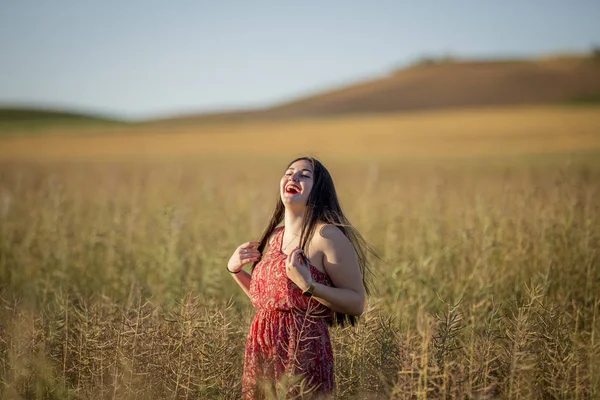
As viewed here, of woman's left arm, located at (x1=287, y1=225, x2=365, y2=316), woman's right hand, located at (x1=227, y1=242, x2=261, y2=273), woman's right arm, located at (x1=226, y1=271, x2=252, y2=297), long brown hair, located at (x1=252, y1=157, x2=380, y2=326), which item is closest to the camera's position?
woman's left arm, located at (x1=287, y1=225, x2=365, y2=316)

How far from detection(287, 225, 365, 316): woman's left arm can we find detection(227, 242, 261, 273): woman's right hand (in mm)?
351

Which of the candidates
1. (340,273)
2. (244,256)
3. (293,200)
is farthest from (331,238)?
(244,256)

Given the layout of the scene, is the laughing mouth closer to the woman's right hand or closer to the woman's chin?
the woman's chin

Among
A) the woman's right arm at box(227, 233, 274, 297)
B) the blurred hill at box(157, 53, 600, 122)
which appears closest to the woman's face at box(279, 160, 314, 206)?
the woman's right arm at box(227, 233, 274, 297)

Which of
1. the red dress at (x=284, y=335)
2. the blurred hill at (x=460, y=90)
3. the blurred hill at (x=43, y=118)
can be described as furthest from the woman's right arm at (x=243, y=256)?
the blurred hill at (x=43, y=118)

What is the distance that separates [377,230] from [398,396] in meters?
4.89

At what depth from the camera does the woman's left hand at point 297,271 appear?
262 cm

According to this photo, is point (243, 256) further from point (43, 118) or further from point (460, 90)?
point (43, 118)

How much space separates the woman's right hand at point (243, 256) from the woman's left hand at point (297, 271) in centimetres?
35

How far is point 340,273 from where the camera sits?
276 centimetres

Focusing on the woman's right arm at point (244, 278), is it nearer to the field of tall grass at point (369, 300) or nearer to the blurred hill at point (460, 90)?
the field of tall grass at point (369, 300)

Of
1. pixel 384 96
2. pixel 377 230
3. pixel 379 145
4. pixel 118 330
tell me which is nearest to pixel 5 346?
pixel 118 330

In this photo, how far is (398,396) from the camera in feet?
9.58

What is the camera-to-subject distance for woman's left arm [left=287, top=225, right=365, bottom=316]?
274cm
